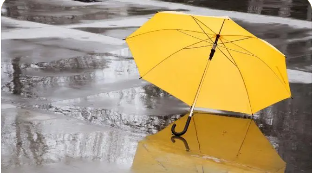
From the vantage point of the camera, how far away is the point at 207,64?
608 centimetres

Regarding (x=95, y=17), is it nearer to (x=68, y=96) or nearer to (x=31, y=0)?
(x=31, y=0)

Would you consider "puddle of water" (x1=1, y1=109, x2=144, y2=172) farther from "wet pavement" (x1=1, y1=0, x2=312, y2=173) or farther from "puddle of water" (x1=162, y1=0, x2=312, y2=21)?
"puddle of water" (x1=162, y1=0, x2=312, y2=21)

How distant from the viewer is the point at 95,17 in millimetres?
12469

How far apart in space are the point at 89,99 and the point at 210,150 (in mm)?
1905

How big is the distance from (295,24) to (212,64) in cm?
692

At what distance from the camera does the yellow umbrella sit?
19.2 feet

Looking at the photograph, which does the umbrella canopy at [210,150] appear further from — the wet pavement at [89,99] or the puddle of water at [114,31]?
the puddle of water at [114,31]

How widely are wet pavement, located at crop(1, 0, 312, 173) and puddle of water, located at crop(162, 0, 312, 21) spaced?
6.02 feet

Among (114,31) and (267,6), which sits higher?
(267,6)

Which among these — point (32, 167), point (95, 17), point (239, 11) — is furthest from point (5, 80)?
point (239, 11)

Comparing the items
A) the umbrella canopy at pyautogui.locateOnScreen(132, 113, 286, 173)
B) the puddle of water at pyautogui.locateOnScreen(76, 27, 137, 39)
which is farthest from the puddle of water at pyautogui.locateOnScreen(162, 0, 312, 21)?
the umbrella canopy at pyautogui.locateOnScreen(132, 113, 286, 173)

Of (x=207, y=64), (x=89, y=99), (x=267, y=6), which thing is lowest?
(x=89, y=99)

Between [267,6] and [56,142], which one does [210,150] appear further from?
[267,6]

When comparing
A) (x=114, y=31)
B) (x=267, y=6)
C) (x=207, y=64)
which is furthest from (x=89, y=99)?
(x=267, y=6)
